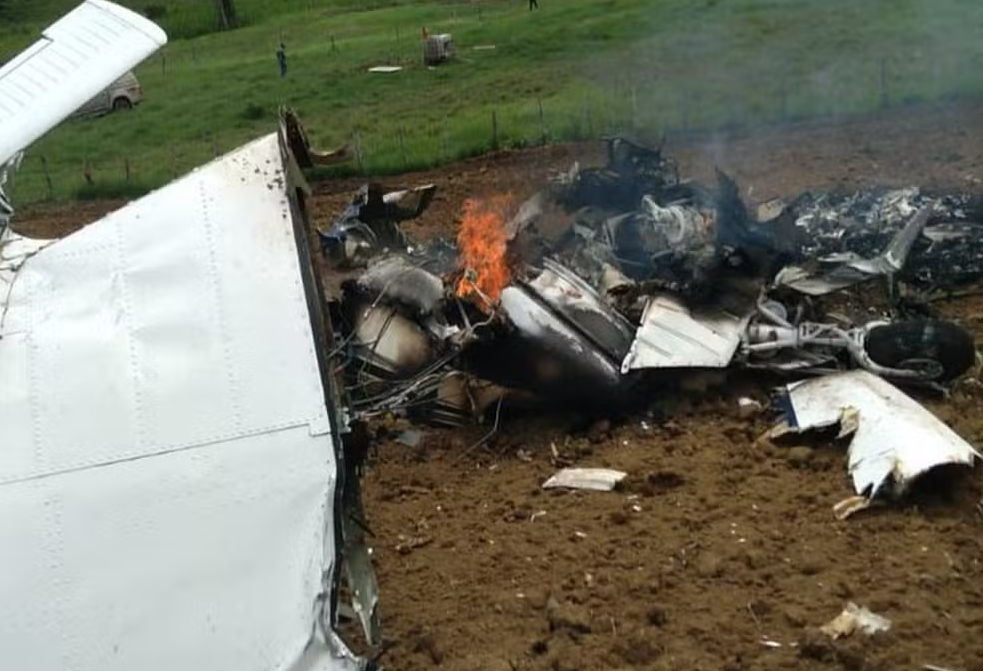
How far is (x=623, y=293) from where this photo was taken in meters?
10.3

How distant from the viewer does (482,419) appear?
9789 millimetres

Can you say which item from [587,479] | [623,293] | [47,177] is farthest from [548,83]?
[587,479]

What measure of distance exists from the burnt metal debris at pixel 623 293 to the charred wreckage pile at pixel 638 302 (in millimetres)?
15

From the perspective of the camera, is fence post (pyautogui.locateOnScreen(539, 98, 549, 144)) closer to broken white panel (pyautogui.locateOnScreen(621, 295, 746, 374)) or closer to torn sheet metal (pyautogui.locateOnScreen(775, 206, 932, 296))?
torn sheet metal (pyautogui.locateOnScreen(775, 206, 932, 296))

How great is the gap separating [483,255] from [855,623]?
4.96 m

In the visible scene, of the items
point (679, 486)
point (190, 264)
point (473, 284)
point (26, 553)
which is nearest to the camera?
point (26, 553)

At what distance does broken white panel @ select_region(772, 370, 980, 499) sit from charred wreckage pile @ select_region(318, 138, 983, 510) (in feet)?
0.06

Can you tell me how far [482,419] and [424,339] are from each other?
0.83m

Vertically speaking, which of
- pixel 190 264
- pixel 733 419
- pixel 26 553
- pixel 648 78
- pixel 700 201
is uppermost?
pixel 190 264

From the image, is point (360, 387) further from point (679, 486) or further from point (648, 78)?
point (648, 78)

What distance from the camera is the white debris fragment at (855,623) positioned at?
21.5 feet

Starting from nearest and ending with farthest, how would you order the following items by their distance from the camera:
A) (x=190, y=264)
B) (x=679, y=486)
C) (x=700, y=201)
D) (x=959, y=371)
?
(x=190, y=264) < (x=679, y=486) < (x=959, y=371) < (x=700, y=201)

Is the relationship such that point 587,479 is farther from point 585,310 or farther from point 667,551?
point 585,310

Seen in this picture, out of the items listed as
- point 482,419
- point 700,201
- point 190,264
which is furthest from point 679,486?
point 190,264
